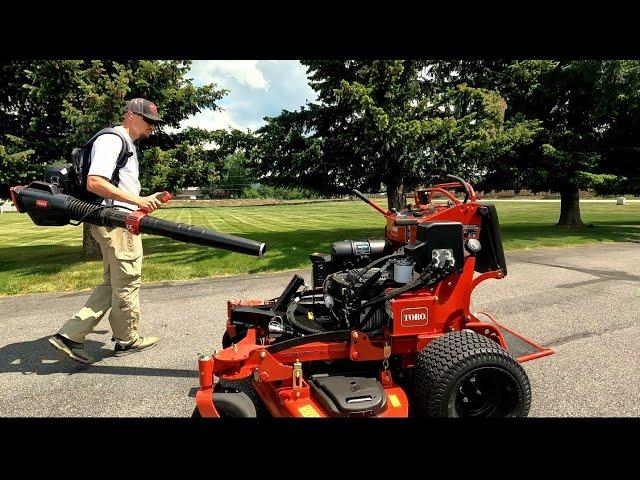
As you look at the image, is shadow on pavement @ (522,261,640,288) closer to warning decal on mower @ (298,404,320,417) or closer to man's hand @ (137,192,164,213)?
warning decal on mower @ (298,404,320,417)

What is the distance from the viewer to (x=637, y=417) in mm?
3066

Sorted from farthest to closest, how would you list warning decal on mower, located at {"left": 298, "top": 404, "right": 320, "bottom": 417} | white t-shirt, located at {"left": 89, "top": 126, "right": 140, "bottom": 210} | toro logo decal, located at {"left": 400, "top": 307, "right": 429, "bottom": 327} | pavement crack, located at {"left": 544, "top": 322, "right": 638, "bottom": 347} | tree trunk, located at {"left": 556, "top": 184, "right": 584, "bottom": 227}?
tree trunk, located at {"left": 556, "top": 184, "right": 584, "bottom": 227}, pavement crack, located at {"left": 544, "top": 322, "right": 638, "bottom": 347}, white t-shirt, located at {"left": 89, "top": 126, "right": 140, "bottom": 210}, toro logo decal, located at {"left": 400, "top": 307, "right": 429, "bottom": 327}, warning decal on mower, located at {"left": 298, "top": 404, "right": 320, "bottom": 417}

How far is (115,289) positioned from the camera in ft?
13.2

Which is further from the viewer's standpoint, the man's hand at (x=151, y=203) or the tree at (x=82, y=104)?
the tree at (x=82, y=104)

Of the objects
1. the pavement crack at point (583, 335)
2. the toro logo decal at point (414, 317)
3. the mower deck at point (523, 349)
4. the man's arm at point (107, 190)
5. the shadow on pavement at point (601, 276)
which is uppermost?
the man's arm at point (107, 190)

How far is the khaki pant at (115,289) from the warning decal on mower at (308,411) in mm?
2220

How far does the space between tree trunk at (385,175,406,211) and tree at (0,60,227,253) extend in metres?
5.21

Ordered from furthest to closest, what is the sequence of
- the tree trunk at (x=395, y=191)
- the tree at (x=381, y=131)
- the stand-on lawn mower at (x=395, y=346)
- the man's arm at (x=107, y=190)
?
1. the tree trunk at (x=395, y=191)
2. the tree at (x=381, y=131)
3. the man's arm at (x=107, y=190)
4. the stand-on lawn mower at (x=395, y=346)

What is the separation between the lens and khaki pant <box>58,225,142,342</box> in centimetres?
396

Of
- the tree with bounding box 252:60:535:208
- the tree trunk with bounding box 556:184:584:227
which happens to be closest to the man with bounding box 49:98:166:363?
the tree with bounding box 252:60:535:208

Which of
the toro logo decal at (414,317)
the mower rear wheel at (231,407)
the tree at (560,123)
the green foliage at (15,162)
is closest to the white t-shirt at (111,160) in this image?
the mower rear wheel at (231,407)

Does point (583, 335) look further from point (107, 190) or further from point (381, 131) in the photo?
point (381, 131)

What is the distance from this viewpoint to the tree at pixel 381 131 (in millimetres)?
10773

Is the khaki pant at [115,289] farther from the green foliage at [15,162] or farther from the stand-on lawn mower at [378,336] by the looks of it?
the green foliage at [15,162]
